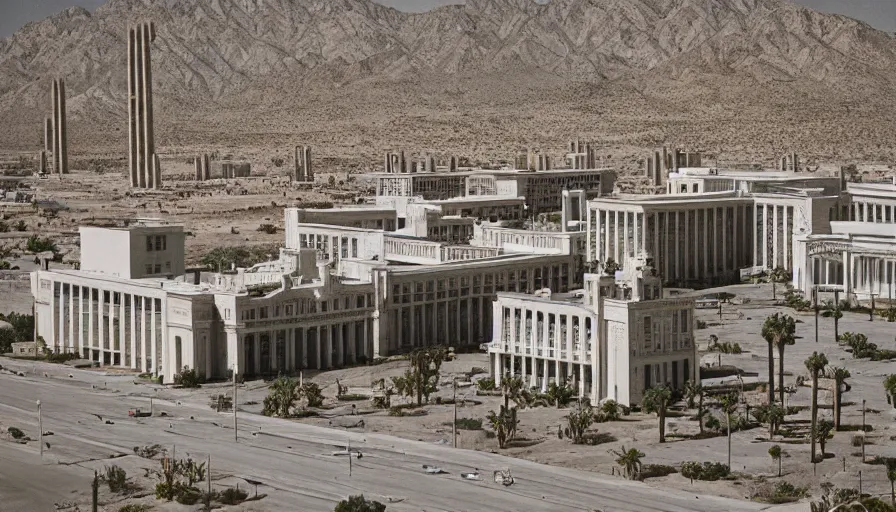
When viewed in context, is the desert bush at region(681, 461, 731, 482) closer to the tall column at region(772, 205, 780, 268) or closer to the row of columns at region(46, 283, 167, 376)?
the row of columns at region(46, 283, 167, 376)

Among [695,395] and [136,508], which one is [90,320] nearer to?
[695,395]

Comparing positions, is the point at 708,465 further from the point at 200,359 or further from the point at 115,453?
the point at 200,359

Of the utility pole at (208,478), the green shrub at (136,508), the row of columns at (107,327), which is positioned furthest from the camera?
the row of columns at (107,327)

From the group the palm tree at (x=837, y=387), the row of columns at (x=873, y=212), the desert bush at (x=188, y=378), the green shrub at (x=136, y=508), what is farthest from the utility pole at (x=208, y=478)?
the row of columns at (x=873, y=212)

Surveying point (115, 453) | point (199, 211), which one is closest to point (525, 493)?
point (115, 453)

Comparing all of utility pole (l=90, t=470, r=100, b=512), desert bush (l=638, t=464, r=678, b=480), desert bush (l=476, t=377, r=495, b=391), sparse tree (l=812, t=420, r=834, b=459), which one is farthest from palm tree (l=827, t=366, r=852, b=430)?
utility pole (l=90, t=470, r=100, b=512)

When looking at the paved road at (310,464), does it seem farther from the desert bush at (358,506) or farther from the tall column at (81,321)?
the tall column at (81,321)
